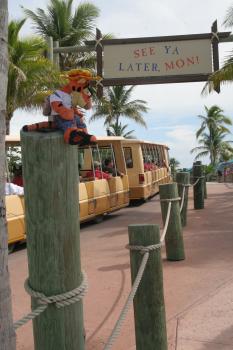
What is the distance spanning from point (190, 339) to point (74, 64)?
2092 centimetres

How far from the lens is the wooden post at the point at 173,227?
6.39m

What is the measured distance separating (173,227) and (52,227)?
14.7 ft

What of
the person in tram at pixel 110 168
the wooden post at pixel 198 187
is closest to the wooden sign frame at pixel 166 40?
the wooden post at pixel 198 187

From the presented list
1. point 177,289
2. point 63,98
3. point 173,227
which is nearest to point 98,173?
point 173,227

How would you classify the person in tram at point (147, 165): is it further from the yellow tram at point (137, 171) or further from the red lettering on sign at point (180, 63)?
the red lettering on sign at point (180, 63)

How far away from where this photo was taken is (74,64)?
77.7 feet

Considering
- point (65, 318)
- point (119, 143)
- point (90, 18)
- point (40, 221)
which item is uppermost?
point (90, 18)

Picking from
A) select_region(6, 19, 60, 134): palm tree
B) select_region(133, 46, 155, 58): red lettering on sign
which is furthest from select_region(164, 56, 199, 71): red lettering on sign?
select_region(6, 19, 60, 134): palm tree

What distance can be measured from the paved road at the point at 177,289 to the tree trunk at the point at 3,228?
2168mm

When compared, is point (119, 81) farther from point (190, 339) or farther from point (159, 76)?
point (190, 339)

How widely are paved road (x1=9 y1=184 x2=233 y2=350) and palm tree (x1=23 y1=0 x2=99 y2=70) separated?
1536 centimetres

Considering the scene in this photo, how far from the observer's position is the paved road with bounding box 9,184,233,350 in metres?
4.03

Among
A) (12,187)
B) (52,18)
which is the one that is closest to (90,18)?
(52,18)

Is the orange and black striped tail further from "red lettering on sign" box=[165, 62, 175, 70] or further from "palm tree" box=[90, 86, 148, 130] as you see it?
"palm tree" box=[90, 86, 148, 130]
